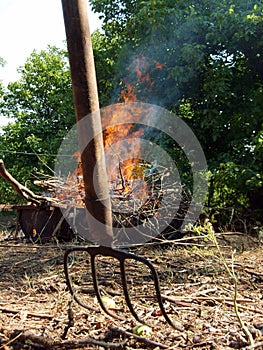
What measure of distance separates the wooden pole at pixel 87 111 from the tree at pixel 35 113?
7.89m

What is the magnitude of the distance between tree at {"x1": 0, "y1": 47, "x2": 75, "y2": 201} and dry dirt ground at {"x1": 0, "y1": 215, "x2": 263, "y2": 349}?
6803mm

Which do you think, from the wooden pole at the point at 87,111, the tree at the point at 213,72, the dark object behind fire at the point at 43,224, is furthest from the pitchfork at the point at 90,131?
the tree at the point at 213,72

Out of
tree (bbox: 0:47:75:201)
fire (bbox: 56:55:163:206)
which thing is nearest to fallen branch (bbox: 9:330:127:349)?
fire (bbox: 56:55:163:206)

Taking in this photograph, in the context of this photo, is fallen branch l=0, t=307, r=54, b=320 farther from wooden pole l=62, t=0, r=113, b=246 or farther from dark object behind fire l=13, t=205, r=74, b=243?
dark object behind fire l=13, t=205, r=74, b=243

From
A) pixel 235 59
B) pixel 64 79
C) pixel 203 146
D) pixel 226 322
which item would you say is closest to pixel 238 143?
pixel 203 146

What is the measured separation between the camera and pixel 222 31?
5379 millimetres

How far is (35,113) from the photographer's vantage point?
12.3 metres

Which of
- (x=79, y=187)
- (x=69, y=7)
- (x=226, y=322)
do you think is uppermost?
(x=69, y=7)

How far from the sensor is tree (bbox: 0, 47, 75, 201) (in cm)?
1034

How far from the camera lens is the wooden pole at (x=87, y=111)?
1.58 m

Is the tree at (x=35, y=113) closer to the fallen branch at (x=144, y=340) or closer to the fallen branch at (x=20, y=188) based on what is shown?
the fallen branch at (x=20, y=188)

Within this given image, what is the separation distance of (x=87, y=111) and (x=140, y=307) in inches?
47.6

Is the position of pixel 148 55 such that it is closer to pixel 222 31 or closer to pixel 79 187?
pixel 222 31

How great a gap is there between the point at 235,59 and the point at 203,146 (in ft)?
5.05
